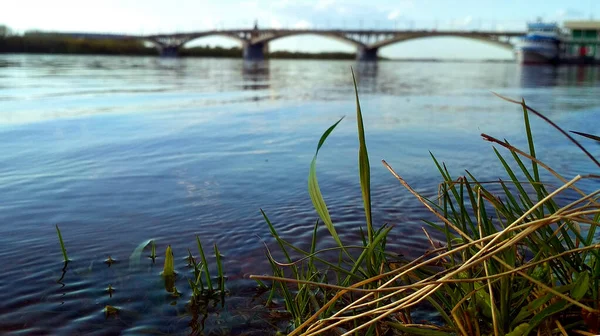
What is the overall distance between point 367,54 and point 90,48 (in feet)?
113

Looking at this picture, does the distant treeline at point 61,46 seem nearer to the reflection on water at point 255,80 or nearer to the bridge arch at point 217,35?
the bridge arch at point 217,35

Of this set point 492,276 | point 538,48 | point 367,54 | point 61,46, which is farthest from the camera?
point 367,54

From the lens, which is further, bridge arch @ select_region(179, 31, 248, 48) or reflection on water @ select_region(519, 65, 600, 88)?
bridge arch @ select_region(179, 31, 248, 48)

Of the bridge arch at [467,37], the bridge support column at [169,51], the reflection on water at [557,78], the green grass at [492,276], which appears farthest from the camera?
the bridge support column at [169,51]

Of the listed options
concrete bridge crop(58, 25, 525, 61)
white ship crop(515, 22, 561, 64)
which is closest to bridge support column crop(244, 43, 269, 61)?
concrete bridge crop(58, 25, 525, 61)

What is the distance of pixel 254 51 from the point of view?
230 feet

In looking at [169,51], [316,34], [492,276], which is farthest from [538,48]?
[492,276]

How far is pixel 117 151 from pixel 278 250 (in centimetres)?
292

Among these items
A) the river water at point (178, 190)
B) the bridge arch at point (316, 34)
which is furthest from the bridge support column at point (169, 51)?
the river water at point (178, 190)

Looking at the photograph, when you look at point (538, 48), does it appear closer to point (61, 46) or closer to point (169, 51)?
point (169, 51)

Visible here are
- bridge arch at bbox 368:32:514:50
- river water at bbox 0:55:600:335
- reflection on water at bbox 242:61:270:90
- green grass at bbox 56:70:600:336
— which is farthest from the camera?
bridge arch at bbox 368:32:514:50

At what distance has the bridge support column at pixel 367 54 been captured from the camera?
67750 mm

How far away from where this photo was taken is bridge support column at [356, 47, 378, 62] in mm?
67750

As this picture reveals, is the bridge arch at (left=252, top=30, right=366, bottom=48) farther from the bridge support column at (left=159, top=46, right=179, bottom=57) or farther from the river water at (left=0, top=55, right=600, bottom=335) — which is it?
the river water at (left=0, top=55, right=600, bottom=335)
